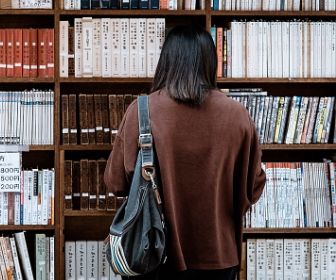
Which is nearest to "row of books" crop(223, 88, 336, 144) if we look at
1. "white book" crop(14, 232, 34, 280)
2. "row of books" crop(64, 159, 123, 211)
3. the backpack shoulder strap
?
"row of books" crop(64, 159, 123, 211)

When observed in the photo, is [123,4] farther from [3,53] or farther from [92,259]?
[92,259]

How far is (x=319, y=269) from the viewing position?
2873 millimetres

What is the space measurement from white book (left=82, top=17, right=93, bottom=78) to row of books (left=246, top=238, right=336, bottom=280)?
113cm

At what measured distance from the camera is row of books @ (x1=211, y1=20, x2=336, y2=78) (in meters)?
2.84

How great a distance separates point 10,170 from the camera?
9.25ft

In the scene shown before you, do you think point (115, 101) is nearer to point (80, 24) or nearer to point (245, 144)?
point (80, 24)

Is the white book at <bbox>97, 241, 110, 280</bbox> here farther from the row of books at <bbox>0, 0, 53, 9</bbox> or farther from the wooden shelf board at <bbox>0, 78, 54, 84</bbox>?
the row of books at <bbox>0, 0, 53, 9</bbox>

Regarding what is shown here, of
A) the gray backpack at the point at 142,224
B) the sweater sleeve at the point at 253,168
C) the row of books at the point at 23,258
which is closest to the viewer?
the gray backpack at the point at 142,224

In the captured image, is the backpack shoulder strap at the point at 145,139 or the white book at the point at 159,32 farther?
the white book at the point at 159,32

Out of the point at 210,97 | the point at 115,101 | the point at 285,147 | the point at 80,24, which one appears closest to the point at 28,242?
the point at 115,101

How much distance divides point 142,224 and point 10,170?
3.94ft

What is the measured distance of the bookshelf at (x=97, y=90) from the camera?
281 cm

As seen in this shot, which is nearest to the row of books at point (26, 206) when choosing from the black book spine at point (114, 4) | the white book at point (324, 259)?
the black book spine at point (114, 4)

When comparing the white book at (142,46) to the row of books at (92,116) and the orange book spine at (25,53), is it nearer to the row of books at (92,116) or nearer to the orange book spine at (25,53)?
the row of books at (92,116)
